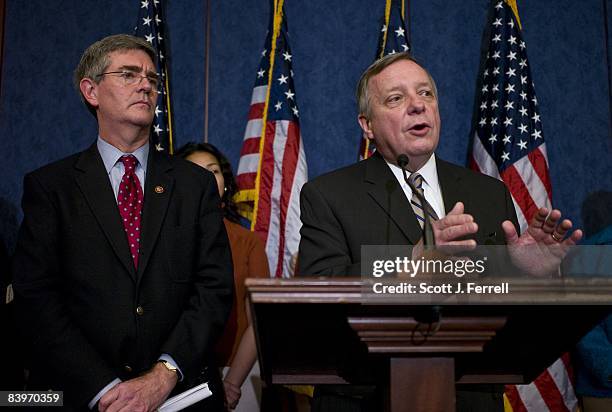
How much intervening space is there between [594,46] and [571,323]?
3.39 metres

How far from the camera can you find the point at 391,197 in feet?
6.20

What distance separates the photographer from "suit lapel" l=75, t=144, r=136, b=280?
78.0 inches

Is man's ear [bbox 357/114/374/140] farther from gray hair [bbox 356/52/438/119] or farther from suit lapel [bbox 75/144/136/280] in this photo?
suit lapel [bbox 75/144/136/280]

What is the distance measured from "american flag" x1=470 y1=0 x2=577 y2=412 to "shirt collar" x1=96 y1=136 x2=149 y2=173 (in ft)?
6.83

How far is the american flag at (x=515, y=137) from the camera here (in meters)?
3.46

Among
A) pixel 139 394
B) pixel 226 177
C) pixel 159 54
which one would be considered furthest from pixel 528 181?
pixel 139 394

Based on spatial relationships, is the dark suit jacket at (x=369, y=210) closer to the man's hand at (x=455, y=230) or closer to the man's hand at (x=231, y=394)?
the man's hand at (x=455, y=230)

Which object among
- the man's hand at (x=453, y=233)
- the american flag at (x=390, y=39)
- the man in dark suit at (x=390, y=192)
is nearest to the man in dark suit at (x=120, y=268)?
the man in dark suit at (x=390, y=192)

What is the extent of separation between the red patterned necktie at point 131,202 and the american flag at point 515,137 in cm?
214

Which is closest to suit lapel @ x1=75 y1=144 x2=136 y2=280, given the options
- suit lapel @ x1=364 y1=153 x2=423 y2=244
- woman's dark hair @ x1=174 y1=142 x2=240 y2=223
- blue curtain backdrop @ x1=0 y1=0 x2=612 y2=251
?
suit lapel @ x1=364 y1=153 x2=423 y2=244

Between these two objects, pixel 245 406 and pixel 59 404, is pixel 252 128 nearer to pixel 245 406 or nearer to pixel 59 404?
pixel 245 406

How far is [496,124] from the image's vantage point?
3.70 metres

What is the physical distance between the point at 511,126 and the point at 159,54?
1.99 metres

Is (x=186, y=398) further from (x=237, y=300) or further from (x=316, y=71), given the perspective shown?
(x=316, y=71)
